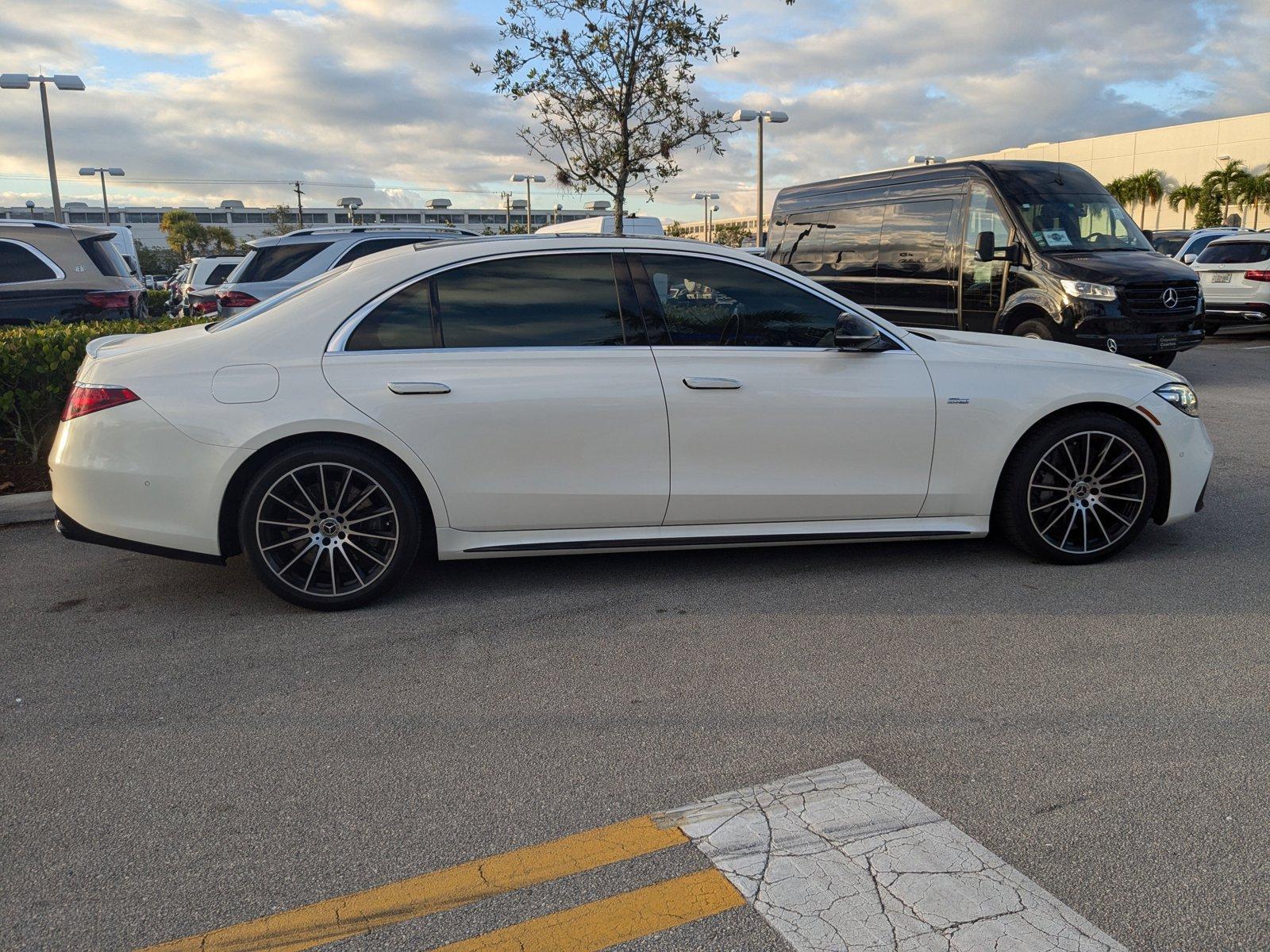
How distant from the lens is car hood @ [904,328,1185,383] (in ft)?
16.6

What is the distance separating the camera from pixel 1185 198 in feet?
189

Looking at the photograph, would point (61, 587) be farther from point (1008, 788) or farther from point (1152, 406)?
point (1152, 406)

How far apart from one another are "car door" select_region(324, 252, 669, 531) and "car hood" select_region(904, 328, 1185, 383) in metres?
1.39

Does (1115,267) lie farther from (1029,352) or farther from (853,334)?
(853,334)

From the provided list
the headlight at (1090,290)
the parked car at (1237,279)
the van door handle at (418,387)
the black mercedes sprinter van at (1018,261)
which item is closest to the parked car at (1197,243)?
the parked car at (1237,279)

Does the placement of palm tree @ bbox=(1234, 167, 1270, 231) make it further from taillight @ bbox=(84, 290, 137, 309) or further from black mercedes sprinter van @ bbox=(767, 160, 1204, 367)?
taillight @ bbox=(84, 290, 137, 309)

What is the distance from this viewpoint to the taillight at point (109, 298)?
979cm

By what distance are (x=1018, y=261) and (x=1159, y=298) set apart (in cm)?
143

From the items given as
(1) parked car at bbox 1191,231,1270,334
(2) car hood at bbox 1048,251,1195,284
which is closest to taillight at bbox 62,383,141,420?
(2) car hood at bbox 1048,251,1195,284

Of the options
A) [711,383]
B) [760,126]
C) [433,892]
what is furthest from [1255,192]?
[433,892]

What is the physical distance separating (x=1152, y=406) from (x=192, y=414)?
4354mm

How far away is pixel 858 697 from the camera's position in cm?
359

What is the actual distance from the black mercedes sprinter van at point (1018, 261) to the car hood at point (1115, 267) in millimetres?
14

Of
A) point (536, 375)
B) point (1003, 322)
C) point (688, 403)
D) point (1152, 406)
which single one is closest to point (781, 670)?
point (688, 403)
